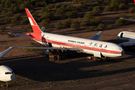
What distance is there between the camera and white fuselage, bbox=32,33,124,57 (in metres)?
32.6

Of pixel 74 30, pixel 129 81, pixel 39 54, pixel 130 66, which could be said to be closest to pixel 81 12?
pixel 74 30

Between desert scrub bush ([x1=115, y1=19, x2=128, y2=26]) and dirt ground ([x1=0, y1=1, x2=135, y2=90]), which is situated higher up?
desert scrub bush ([x1=115, y1=19, x2=128, y2=26])

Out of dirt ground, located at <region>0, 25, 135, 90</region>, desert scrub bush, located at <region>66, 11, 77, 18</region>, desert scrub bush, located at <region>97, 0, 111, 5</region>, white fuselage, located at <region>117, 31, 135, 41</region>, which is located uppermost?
desert scrub bush, located at <region>97, 0, 111, 5</region>

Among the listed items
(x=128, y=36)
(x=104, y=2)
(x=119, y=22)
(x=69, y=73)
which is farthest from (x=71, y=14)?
(x=69, y=73)

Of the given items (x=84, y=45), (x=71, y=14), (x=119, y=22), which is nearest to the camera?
(x=84, y=45)

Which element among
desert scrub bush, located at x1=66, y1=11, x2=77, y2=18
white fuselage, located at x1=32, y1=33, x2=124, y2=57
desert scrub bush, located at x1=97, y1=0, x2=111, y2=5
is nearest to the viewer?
white fuselage, located at x1=32, y1=33, x2=124, y2=57

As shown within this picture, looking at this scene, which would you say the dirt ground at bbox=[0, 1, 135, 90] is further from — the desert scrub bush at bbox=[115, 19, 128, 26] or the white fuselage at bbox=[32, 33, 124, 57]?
the desert scrub bush at bbox=[115, 19, 128, 26]

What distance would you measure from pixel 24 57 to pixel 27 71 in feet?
26.6

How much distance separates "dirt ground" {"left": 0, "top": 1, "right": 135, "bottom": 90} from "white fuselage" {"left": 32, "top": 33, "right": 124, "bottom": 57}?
7.21 ft

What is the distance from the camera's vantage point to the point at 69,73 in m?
29.4

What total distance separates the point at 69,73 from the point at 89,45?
8183mm

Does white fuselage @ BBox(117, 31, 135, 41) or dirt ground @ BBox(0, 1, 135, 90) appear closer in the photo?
dirt ground @ BBox(0, 1, 135, 90)

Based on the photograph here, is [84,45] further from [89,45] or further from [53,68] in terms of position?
[53,68]

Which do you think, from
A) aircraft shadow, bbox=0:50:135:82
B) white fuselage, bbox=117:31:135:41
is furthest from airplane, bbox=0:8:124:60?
white fuselage, bbox=117:31:135:41
